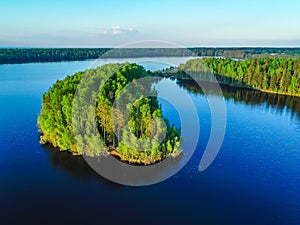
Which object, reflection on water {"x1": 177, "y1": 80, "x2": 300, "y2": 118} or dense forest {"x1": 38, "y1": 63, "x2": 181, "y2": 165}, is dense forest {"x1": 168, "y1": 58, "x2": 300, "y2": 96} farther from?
dense forest {"x1": 38, "y1": 63, "x2": 181, "y2": 165}

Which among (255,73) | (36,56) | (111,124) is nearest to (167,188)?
(111,124)

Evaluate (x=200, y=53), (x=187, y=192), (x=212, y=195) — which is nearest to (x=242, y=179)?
(x=212, y=195)

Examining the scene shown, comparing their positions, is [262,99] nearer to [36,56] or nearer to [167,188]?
[167,188]

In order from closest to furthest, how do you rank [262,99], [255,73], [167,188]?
[167,188]
[262,99]
[255,73]

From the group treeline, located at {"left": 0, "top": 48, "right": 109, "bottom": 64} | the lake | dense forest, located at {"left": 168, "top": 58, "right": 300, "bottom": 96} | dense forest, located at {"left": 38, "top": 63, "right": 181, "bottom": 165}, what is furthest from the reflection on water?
treeline, located at {"left": 0, "top": 48, "right": 109, "bottom": 64}

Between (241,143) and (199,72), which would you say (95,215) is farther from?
(199,72)

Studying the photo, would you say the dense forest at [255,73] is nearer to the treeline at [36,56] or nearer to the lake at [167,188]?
the lake at [167,188]
